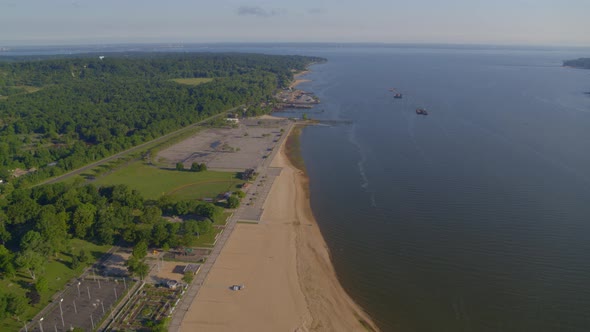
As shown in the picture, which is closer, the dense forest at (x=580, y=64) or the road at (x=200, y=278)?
the road at (x=200, y=278)

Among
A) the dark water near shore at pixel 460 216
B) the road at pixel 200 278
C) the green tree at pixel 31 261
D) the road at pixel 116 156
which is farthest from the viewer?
the road at pixel 116 156

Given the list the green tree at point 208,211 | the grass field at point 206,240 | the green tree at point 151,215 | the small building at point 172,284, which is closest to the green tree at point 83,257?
the green tree at point 151,215

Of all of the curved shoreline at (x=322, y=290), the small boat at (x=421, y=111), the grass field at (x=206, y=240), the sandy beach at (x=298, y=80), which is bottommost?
the curved shoreline at (x=322, y=290)

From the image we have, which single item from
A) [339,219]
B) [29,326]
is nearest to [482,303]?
[339,219]

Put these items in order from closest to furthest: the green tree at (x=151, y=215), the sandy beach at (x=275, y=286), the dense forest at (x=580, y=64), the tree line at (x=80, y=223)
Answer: the sandy beach at (x=275, y=286) < the tree line at (x=80, y=223) < the green tree at (x=151, y=215) < the dense forest at (x=580, y=64)

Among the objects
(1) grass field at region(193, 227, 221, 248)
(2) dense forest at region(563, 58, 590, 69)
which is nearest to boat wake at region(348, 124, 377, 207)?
(1) grass field at region(193, 227, 221, 248)

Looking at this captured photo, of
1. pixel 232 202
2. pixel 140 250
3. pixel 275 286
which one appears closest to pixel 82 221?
pixel 140 250

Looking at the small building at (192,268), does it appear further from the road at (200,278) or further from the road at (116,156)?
the road at (116,156)
